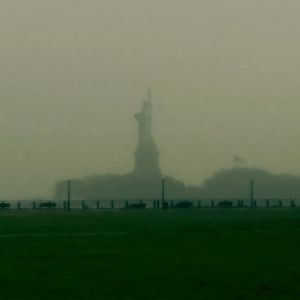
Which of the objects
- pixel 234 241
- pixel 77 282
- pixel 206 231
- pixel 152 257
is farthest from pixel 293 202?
pixel 77 282

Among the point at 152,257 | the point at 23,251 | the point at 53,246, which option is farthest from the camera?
the point at 53,246

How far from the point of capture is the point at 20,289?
Result: 17.8 m

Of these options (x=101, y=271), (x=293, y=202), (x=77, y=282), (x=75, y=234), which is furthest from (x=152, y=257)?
(x=293, y=202)

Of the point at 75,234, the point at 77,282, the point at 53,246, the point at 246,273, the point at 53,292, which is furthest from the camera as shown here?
the point at 75,234

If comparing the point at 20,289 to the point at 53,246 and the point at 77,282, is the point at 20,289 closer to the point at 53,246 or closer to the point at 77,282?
the point at 77,282

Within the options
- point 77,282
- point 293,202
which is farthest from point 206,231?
point 293,202

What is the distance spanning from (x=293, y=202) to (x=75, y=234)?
210ft

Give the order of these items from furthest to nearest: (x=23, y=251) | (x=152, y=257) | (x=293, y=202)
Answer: (x=293, y=202), (x=23, y=251), (x=152, y=257)

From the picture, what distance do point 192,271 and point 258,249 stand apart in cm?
731

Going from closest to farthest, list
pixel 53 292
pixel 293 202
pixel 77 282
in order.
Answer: pixel 53 292
pixel 77 282
pixel 293 202

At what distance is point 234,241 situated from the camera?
31859mm

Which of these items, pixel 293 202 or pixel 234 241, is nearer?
pixel 234 241

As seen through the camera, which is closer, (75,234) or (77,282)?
(77,282)

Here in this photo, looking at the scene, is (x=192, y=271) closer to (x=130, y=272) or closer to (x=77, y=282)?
(x=130, y=272)
